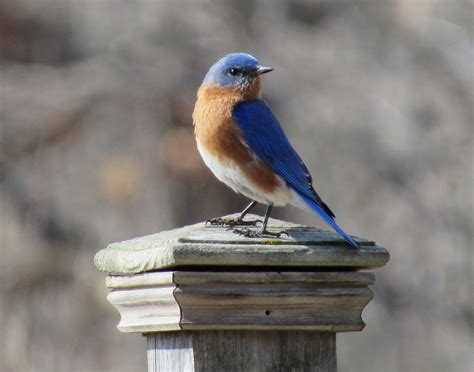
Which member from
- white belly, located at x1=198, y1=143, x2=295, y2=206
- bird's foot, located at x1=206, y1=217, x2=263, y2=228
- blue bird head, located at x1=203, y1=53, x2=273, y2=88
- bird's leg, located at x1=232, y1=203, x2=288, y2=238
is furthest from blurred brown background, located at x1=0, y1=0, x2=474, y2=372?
bird's leg, located at x1=232, y1=203, x2=288, y2=238

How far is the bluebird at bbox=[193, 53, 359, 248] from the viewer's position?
3840mm

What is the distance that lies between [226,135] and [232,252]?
1.80 metres

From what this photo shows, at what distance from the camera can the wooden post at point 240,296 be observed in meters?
2.28

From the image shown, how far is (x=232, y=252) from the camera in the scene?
228 centimetres

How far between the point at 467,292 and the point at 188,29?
126 inches

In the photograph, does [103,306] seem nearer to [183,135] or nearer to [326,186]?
[183,135]

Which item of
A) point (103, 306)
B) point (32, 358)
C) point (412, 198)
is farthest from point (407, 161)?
point (32, 358)

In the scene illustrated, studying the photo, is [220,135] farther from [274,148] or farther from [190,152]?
[190,152]

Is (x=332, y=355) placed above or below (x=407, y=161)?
below

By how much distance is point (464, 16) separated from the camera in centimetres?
1015

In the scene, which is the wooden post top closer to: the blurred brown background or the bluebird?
the bluebird

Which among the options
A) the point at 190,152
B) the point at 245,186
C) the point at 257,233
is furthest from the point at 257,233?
the point at 190,152

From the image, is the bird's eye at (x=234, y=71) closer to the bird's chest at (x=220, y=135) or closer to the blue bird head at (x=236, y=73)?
the blue bird head at (x=236, y=73)

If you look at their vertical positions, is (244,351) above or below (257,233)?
below
